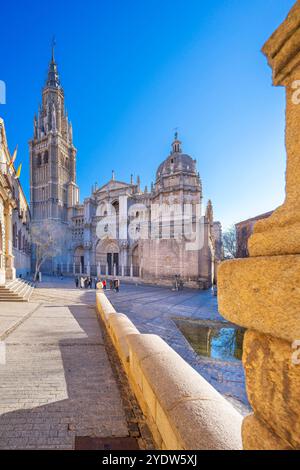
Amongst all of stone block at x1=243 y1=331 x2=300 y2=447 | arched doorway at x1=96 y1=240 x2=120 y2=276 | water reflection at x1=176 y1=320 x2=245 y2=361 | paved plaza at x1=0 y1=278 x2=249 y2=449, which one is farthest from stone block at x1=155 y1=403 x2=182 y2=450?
arched doorway at x1=96 y1=240 x2=120 y2=276

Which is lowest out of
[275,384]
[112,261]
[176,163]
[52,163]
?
[112,261]

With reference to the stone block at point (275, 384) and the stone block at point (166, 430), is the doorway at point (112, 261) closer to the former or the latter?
the stone block at point (166, 430)

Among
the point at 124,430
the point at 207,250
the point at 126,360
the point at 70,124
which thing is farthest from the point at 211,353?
the point at 70,124

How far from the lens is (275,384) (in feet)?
2.67

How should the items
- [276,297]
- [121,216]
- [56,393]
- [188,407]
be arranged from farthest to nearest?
[121,216], [56,393], [188,407], [276,297]

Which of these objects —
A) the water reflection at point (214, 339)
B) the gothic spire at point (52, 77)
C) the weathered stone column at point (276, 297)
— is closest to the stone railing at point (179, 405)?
the weathered stone column at point (276, 297)

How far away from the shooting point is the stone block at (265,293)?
740mm

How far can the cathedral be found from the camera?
79.6 ft

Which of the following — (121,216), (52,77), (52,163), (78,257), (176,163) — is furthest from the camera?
(52,77)

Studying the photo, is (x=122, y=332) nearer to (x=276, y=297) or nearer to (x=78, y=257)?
(x=276, y=297)

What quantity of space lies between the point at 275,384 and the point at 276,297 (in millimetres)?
362

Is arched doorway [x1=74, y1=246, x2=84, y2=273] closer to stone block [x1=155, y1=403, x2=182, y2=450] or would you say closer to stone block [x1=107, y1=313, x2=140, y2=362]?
stone block [x1=107, y1=313, x2=140, y2=362]

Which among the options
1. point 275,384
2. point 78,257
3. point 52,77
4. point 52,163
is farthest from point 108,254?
point 52,77
